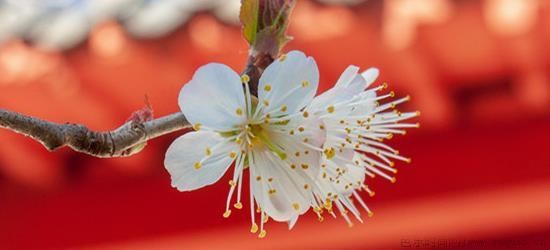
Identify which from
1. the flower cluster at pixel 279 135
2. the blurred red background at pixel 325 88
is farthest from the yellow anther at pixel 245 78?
the blurred red background at pixel 325 88

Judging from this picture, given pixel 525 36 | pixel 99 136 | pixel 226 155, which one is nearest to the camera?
pixel 99 136

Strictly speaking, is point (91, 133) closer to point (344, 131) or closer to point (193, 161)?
point (193, 161)

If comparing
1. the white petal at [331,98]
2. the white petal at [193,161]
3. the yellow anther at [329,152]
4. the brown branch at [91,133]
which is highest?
the white petal at [331,98]

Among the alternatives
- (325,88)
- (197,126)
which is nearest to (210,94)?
(197,126)

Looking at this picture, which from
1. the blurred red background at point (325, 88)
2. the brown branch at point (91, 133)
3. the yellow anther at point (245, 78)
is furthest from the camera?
the blurred red background at point (325, 88)

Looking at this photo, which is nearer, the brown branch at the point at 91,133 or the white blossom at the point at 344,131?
the brown branch at the point at 91,133

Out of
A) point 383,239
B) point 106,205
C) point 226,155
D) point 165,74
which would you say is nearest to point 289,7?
point 226,155

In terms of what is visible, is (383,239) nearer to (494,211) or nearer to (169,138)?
(494,211)

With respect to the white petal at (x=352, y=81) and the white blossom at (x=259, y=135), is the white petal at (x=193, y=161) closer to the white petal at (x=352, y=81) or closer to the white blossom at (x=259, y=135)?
the white blossom at (x=259, y=135)
